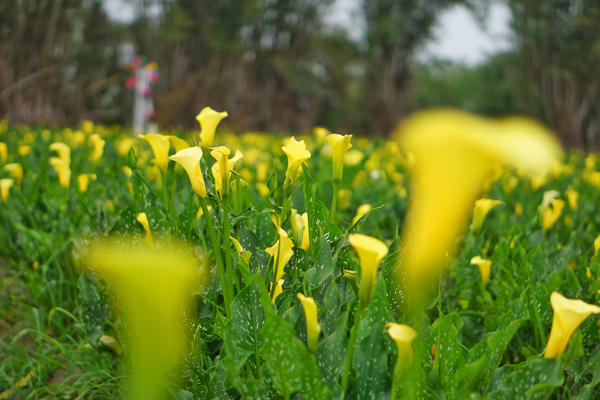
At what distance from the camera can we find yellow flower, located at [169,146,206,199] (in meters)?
0.76

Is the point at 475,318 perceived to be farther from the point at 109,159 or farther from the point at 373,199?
the point at 109,159

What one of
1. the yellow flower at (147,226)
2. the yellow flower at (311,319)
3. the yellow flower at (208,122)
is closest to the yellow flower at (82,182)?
the yellow flower at (147,226)

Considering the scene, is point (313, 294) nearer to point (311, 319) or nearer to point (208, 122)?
point (311, 319)

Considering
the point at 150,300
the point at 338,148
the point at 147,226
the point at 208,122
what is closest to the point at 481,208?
the point at 338,148

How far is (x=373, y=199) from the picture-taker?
90.7 inches

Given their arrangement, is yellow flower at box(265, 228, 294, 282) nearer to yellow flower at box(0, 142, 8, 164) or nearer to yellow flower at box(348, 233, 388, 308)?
yellow flower at box(348, 233, 388, 308)

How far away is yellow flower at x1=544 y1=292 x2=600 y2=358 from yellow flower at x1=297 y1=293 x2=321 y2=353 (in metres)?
0.35


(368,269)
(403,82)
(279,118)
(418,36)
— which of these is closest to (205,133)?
(368,269)

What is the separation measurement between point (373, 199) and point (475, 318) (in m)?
1.12

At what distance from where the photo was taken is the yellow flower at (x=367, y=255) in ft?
1.82

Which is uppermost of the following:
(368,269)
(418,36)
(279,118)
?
(418,36)

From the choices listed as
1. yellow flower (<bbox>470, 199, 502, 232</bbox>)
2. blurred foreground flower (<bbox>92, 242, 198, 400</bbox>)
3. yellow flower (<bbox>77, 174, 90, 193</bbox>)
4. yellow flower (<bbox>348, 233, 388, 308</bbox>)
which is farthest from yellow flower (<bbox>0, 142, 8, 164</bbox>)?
blurred foreground flower (<bbox>92, 242, 198, 400</bbox>)

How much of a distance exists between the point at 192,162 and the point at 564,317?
66cm

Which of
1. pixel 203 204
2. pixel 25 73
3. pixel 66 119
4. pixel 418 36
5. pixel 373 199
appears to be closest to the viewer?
pixel 203 204
